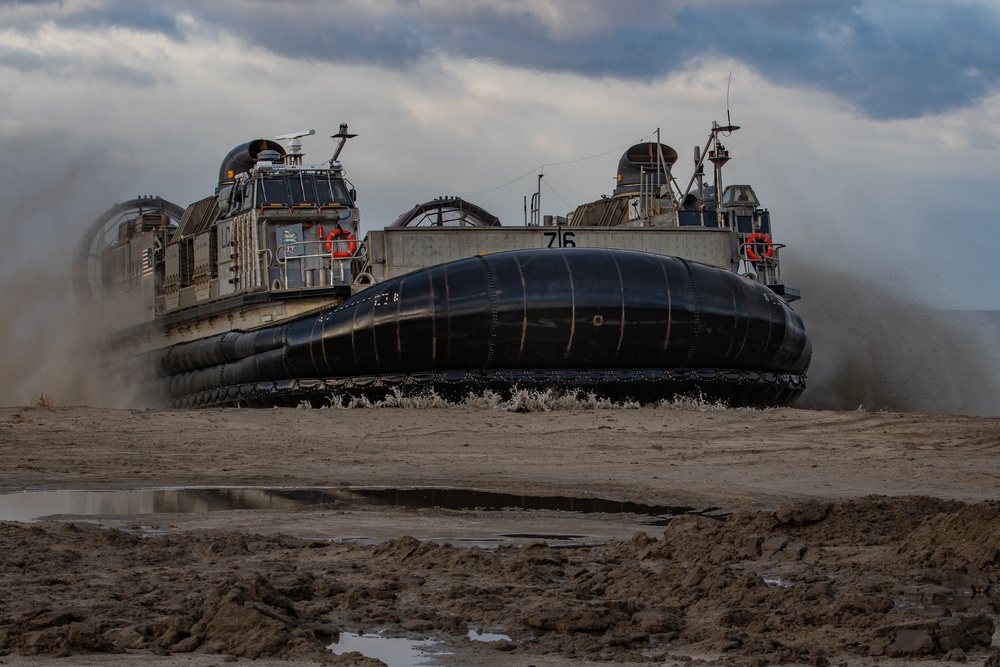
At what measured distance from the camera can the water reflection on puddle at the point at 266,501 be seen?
6762 mm

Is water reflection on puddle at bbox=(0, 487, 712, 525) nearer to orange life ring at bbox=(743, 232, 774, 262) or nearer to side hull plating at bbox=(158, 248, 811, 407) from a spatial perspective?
side hull plating at bbox=(158, 248, 811, 407)

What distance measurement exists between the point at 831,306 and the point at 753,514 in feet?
44.4

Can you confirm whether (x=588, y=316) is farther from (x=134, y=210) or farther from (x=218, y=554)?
(x=134, y=210)

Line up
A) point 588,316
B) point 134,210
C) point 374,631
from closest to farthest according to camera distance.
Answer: point 374,631, point 588,316, point 134,210

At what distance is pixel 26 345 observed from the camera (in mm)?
20516

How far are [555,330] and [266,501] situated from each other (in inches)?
255

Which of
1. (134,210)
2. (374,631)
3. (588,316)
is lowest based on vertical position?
(374,631)

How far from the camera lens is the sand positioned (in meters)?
3.72

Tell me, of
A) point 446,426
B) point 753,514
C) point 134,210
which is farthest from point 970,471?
point 134,210

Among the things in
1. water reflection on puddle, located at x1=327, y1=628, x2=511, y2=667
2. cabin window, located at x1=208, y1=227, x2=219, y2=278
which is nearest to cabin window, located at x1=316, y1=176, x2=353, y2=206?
cabin window, located at x1=208, y1=227, x2=219, y2=278

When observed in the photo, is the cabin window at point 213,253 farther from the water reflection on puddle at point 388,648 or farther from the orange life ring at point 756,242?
the water reflection on puddle at point 388,648

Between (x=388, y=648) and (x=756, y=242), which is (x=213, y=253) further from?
(x=388, y=648)

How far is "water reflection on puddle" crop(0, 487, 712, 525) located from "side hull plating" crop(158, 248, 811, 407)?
5494 mm

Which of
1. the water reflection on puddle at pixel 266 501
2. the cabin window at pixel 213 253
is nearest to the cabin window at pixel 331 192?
the cabin window at pixel 213 253
